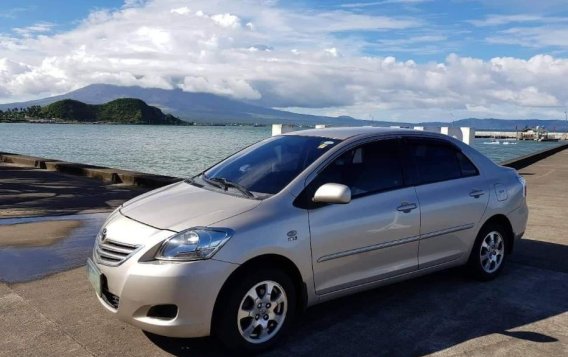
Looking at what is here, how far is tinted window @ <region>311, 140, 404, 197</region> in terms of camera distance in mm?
4434

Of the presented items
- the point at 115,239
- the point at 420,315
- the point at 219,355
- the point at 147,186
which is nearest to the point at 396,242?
the point at 420,315

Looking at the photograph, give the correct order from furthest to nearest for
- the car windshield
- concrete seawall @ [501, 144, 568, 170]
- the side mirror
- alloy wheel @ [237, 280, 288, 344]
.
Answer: concrete seawall @ [501, 144, 568, 170] → the car windshield → the side mirror → alloy wheel @ [237, 280, 288, 344]

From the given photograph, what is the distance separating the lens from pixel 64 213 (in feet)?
29.1

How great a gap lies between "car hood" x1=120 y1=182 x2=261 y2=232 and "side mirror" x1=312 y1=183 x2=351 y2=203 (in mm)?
456

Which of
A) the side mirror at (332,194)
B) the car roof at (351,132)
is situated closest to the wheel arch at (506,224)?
the car roof at (351,132)

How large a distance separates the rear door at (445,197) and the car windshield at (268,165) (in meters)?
0.93

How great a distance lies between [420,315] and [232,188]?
1.87 m

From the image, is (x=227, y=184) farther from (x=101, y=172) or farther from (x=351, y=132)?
(x=101, y=172)

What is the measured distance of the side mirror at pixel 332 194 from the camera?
4.01 metres

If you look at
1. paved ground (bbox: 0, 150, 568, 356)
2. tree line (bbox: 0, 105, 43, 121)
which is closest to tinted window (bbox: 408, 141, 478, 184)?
paved ground (bbox: 0, 150, 568, 356)

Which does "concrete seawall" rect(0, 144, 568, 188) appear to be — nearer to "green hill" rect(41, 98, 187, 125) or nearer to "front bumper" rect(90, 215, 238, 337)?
"front bumper" rect(90, 215, 238, 337)

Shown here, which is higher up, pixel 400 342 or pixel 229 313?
pixel 229 313

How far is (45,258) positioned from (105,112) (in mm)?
162414

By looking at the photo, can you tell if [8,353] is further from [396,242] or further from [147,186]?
[147,186]
